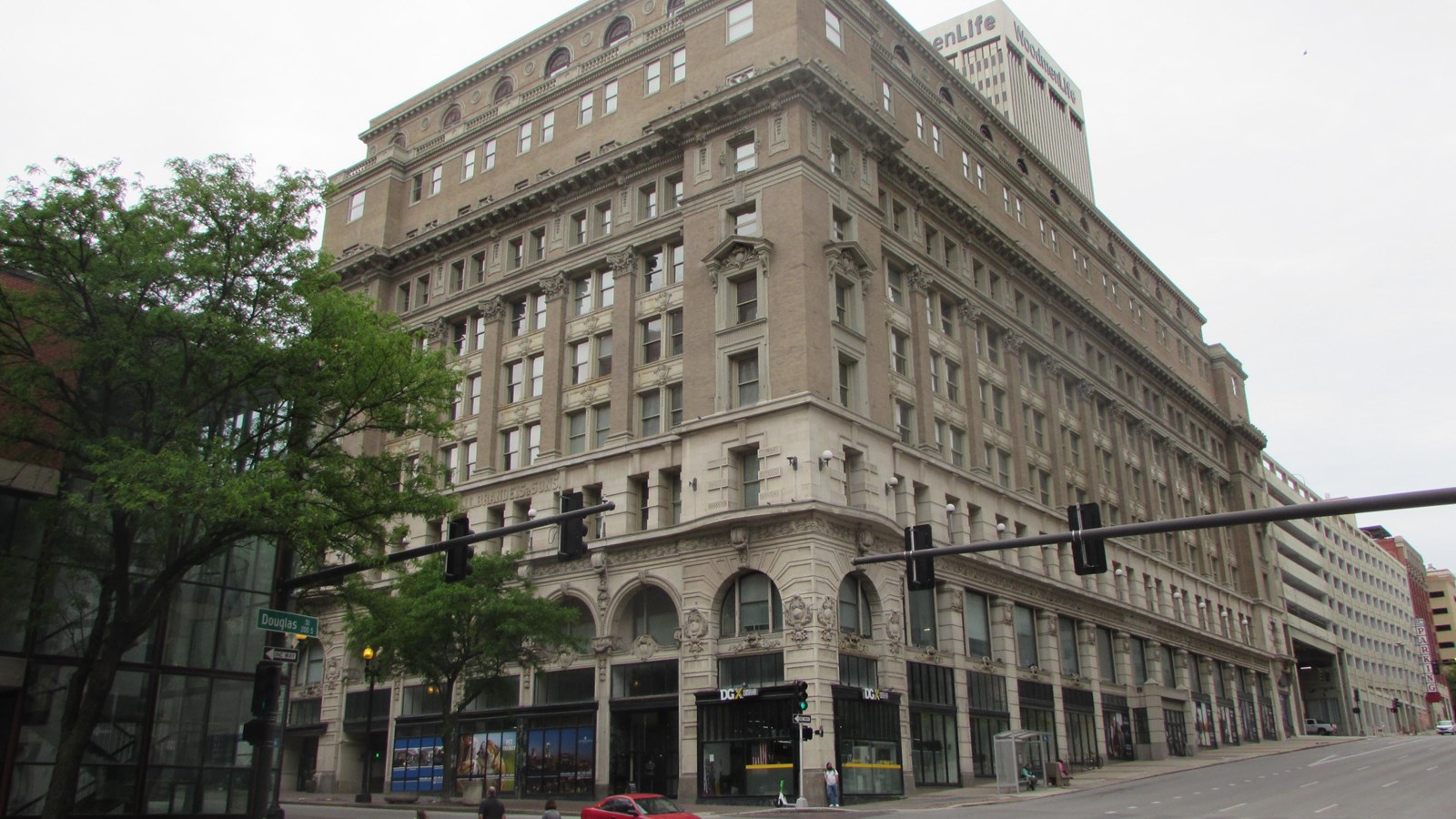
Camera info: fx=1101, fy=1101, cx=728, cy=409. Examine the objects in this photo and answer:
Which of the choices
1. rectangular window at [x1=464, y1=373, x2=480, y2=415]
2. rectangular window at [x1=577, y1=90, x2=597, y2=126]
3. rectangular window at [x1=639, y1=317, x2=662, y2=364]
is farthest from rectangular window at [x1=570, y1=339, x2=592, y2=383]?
rectangular window at [x1=577, y1=90, x2=597, y2=126]

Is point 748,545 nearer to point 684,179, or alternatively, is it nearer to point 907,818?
point 907,818

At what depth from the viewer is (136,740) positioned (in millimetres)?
28688

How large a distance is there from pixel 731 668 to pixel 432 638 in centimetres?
1214

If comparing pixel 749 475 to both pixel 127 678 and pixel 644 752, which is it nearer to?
pixel 644 752

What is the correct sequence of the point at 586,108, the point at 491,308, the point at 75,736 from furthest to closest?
the point at 586,108 < the point at 491,308 < the point at 75,736

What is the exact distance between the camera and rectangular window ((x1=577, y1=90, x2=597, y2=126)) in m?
61.9

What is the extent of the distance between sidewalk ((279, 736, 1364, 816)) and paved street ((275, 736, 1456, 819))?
0.22ft

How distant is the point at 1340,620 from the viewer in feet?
429

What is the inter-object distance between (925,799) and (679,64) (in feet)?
125

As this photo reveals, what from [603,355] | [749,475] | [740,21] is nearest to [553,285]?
[603,355]

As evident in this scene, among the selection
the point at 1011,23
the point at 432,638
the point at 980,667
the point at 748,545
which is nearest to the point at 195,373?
the point at 432,638

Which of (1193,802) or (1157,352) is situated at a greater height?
(1157,352)

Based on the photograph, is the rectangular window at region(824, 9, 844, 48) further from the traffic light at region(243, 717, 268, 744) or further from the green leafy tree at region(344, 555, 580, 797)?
the traffic light at region(243, 717, 268, 744)

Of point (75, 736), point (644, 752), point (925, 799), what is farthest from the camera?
point (644, 752)
